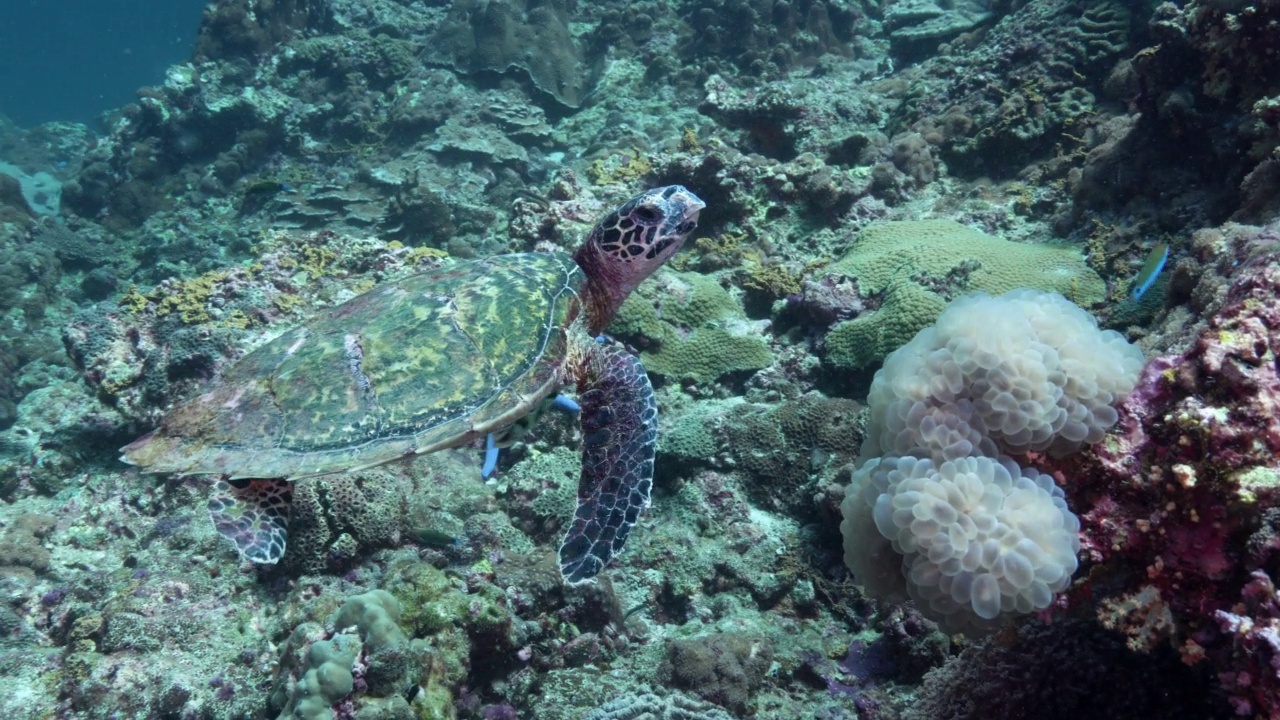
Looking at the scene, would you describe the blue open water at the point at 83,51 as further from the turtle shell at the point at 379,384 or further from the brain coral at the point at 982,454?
the brain coral at the point at 982,454

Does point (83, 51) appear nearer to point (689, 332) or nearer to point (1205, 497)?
point (689, 332)

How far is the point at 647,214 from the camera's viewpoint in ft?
15.4

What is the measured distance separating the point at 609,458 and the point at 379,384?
1550 millimetres

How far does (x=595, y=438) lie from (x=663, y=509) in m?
1.13

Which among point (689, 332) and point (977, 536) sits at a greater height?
point (977, 536)

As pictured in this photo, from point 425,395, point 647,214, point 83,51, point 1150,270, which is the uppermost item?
point 647,214

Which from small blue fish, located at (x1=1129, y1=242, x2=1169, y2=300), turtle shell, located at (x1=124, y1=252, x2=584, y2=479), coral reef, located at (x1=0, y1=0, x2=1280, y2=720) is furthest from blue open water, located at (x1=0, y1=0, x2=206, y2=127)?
small blue fish, located at (x1=1129, y1=242, x2=1169, y2=300)

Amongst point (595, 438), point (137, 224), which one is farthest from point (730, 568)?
point (137, 224)

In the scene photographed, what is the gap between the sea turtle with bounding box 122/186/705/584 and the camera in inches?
139

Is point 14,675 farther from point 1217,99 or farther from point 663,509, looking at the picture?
point 1217,99

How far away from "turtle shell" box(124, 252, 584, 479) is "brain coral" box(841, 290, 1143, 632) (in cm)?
231

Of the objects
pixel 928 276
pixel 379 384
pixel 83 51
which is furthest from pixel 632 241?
pixel 83 51

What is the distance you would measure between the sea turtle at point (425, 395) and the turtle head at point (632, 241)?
0.02 meters

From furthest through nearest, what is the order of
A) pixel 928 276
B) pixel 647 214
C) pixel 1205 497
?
1. pixel 928 276
2. pixel 647 214
3. pixel 1205 497
